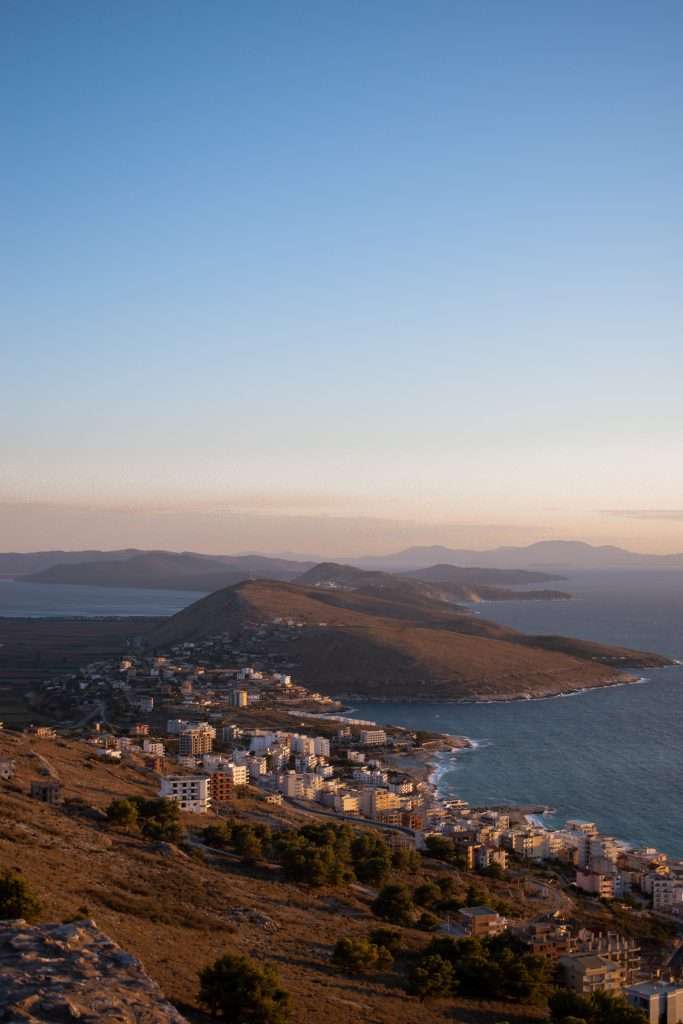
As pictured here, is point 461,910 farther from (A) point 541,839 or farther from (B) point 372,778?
(B) point 372,778

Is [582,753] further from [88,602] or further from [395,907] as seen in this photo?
[88,602]

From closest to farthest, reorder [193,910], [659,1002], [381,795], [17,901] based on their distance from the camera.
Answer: [17,901]
[659,1002]
[193,910]
[381,795]

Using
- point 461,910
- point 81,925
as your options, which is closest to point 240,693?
point 461,910

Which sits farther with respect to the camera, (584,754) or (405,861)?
(584,754)

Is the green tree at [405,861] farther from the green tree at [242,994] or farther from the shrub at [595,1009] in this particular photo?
the green tree at [242,994]

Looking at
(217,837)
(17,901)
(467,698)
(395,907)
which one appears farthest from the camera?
(467,698)

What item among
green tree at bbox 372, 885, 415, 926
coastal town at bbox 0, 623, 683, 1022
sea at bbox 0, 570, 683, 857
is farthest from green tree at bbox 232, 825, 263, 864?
sea at bbox 0, 570, 683, 857

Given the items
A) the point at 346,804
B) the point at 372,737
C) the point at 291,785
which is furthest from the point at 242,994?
the point at 372,737
